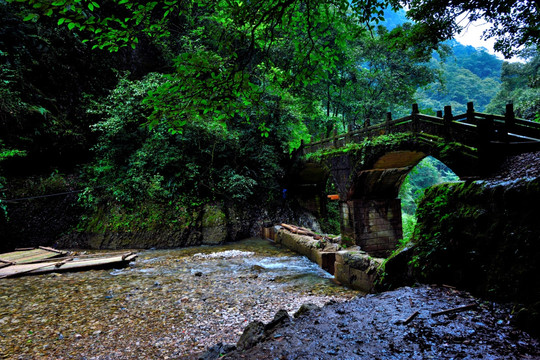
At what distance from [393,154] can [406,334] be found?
865 cm

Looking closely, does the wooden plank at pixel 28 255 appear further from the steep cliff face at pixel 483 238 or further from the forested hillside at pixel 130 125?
the steep cliff face at pixel 483 238

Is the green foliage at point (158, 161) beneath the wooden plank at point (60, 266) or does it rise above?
above

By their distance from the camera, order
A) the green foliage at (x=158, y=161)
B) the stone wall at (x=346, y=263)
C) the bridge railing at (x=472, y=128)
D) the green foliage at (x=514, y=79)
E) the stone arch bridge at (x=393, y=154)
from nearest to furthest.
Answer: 1. the bridge railing at (x=472, y=128)
2. the stone arch bridge at (x=393, y=154)
3. the stone wall at (x=346, y=263)
4. the green foliage at (x=158, y=161)
5. the green foliage at (x=514, y=79)

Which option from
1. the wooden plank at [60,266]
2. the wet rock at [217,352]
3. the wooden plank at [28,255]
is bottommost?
the wet rock at [217,352]

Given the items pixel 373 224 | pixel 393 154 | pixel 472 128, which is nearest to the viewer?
pixel 472 128

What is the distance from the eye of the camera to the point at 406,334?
108 inches

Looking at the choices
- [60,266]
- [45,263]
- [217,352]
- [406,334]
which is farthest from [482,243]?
[45,263]

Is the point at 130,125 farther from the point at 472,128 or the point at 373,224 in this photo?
the point at 472,128

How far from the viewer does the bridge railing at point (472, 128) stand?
Result: 5539 millimetres

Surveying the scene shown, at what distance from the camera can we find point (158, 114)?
116 inches

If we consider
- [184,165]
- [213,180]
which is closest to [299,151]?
[213,180]

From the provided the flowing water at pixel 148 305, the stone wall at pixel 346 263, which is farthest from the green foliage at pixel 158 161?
the stone wall at pixel 346 263

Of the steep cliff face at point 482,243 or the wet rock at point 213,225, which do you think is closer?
the steep cliff face at point 482,243

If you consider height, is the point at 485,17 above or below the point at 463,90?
below
